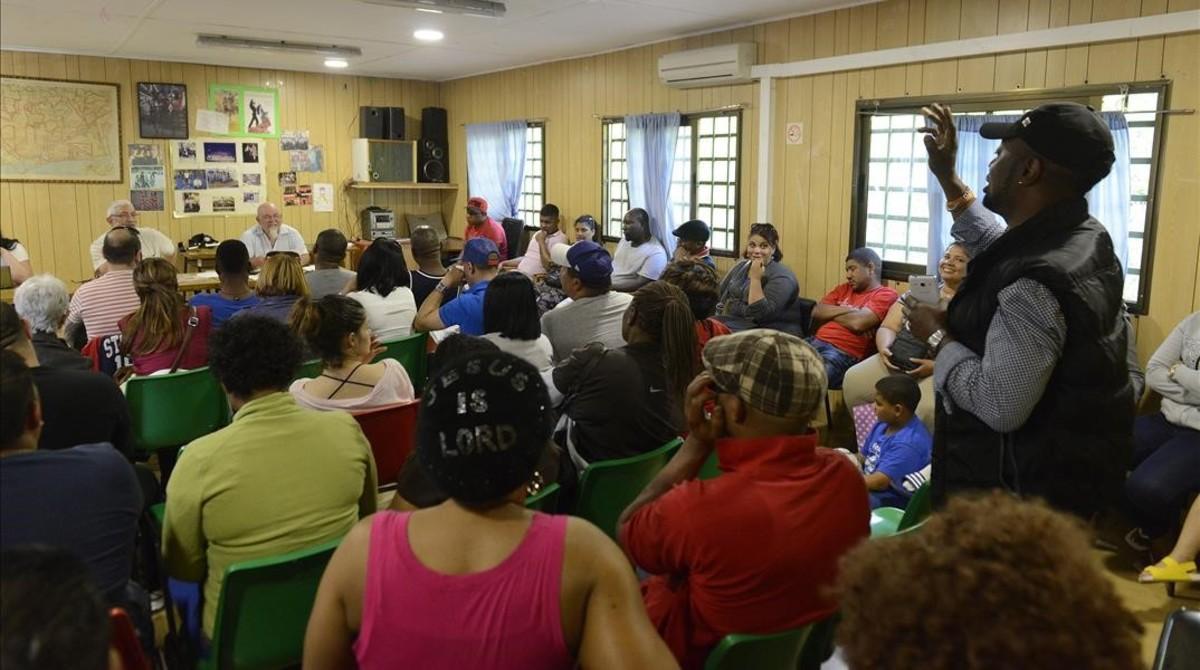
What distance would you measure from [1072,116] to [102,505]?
1.99 meters

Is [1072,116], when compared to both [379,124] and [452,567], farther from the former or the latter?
[379,124]

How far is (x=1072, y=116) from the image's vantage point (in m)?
1.60

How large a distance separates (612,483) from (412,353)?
191 centimetres

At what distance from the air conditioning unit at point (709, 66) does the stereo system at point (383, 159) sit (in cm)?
383

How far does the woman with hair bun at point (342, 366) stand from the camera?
2.71 meters

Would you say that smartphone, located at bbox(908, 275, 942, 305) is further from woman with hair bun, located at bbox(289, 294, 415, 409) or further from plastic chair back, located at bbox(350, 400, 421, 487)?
woman with hair bun, located at bbox(289, 294, 415, 409)

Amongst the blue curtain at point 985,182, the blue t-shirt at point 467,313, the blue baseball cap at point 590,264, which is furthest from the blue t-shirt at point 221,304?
the blue curtain at point 985,182

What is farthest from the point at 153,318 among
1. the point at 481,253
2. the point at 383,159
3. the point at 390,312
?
the point at 383,159

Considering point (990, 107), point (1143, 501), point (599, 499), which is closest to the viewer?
point (599, 499)

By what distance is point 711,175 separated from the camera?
6688mm

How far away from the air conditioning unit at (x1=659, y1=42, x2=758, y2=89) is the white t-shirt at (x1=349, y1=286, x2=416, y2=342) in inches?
120

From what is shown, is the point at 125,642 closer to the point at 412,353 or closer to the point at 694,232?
the point at 412,353

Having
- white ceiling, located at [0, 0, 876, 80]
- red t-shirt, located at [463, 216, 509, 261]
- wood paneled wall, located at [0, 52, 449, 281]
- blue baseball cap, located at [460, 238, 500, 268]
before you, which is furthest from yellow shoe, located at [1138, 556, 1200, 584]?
wood paneled wall, located at [0, 52, 449, 281]

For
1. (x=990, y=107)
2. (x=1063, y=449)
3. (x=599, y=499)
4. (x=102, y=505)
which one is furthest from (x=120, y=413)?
(x=990, y=107)
